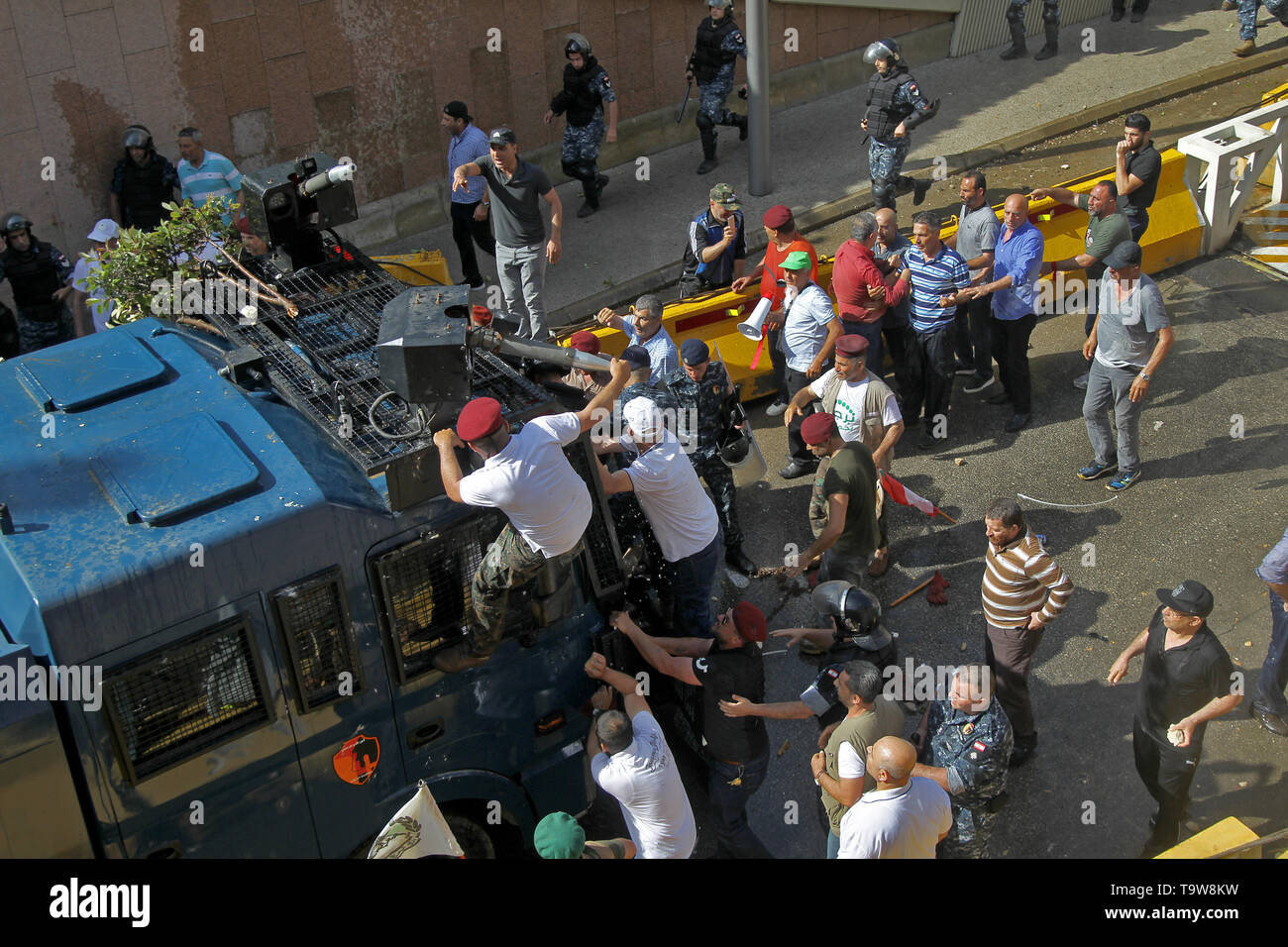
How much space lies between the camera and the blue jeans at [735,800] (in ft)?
20.5

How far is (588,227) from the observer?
506 inches

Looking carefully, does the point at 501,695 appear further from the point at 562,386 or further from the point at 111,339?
the point at 111,339

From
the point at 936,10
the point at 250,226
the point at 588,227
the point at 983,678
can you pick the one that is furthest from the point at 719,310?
the point at 936,10

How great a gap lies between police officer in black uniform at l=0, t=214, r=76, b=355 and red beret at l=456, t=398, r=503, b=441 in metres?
6.25

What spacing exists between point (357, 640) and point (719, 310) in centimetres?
539

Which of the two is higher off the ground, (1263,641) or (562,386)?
(562,386)

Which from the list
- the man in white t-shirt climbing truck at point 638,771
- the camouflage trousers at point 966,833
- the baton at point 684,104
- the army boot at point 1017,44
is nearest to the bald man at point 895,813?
the camouflage trousers at point 966,833

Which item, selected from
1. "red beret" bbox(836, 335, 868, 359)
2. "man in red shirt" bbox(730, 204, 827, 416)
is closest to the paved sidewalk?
"man in red shirt" bbox(730, 204, 827, 416)

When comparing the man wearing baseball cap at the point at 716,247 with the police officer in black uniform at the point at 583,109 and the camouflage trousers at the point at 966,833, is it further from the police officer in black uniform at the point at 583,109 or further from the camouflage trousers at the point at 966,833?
the camouflage trousers at the point at 966,833

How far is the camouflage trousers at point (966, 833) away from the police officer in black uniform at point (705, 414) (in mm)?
2599

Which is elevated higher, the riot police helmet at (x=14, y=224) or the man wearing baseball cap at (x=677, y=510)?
the riot police helmet at (x=14, y=224)

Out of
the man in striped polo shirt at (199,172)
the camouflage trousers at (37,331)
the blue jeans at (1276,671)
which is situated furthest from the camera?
the man in striped polo shirt at (199,172)

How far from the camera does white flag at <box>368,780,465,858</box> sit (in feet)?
17.0

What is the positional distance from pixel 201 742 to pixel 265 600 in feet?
1.96
